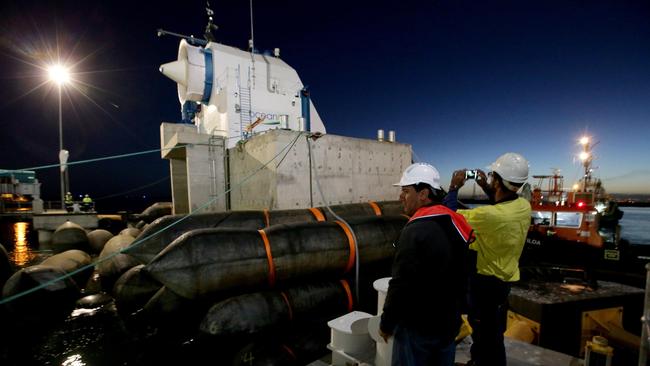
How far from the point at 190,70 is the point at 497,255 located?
1581cm

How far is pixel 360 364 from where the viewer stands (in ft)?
9.48

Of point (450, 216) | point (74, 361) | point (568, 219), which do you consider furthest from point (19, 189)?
point (568, 219)

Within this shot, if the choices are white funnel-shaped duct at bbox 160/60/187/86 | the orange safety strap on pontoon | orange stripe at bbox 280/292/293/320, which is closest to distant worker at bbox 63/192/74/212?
white funnel-shaped duct at bbox 160/60/187/86

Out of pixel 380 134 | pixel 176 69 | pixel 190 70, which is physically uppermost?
pixel 176 69

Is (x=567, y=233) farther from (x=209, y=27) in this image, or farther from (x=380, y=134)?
(x=209, y=27)

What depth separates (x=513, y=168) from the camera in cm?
284

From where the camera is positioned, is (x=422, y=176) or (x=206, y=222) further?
(x=206, y=222)

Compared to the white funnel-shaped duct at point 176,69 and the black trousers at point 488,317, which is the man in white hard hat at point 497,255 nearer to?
the black trousers at point 488,317

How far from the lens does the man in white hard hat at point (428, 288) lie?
1947 millimetres

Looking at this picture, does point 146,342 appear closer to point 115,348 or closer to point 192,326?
point 115,348

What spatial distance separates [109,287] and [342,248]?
24.3 ft

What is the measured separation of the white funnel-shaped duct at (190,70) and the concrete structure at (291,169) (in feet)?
14.7

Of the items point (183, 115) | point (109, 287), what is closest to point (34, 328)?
point (109, 287)

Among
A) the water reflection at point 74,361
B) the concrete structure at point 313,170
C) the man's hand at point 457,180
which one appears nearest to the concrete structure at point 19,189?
the concrete structure at point 313,170
